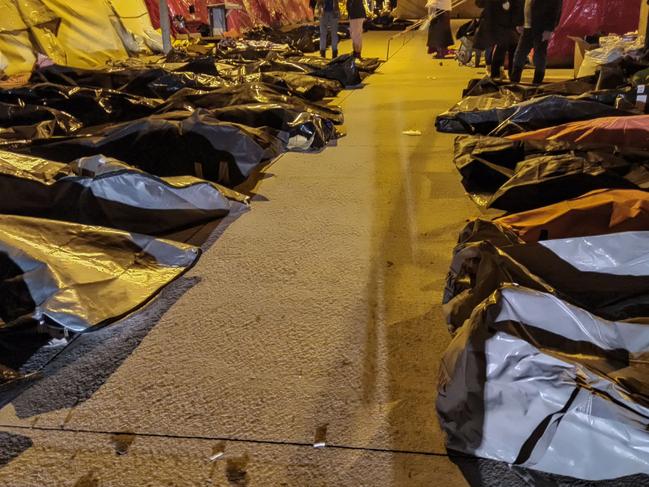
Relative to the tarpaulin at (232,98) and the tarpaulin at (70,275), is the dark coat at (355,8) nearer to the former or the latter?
the tarpaulin at (232,98)

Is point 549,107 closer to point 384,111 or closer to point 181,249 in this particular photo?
point 384,111

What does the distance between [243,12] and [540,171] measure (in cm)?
1632

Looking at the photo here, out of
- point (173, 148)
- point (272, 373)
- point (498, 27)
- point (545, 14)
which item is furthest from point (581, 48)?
point (272, 373)

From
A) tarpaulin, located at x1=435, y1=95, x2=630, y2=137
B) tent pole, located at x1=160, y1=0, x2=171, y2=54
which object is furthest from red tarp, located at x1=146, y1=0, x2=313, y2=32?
tarpaulin, located at x1=435, y1=95, x2=630, y2=137

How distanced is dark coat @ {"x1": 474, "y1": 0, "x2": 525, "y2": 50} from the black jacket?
820 millimetres

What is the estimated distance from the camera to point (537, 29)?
25.7 feet

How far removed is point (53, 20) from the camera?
414 inches

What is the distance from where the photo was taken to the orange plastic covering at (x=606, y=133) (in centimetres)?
450

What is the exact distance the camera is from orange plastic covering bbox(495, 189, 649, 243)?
283 cm

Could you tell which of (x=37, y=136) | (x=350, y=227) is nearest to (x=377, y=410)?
(x=350, y=227)

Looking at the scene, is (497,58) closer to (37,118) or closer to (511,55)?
(511,55)

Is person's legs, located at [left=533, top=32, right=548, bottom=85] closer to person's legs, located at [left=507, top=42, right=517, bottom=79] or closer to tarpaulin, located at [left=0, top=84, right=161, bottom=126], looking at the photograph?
person's legs, located at [left=507, top=42, right=517, bottom=79]

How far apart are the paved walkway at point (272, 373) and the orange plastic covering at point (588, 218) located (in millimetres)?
540

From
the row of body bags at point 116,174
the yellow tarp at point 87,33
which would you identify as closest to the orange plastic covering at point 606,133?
the row of body bags at point 116,174
